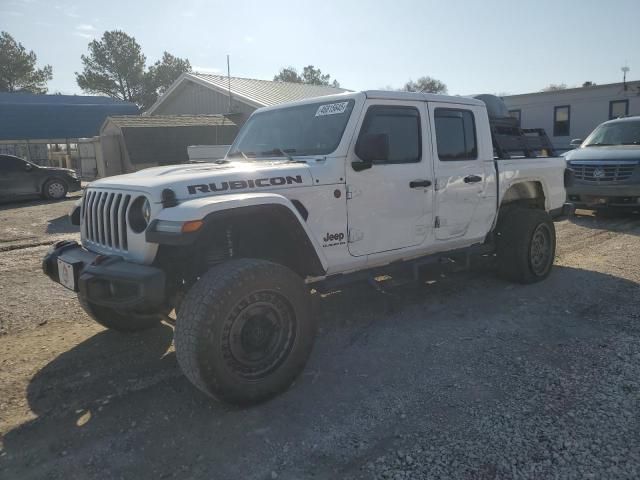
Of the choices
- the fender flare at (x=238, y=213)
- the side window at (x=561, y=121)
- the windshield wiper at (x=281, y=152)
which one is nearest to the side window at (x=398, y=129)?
the windshield wiper at (x=281, y=152)

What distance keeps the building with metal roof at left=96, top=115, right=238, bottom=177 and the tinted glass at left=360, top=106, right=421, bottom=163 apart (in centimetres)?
1230

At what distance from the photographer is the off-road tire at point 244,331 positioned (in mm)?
2883

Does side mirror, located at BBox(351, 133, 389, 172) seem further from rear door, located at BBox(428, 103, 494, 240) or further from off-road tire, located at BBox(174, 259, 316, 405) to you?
off-road tire, located at BBox(174, 259, 316, 405)

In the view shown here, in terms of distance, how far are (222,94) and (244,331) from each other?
21.2 metres

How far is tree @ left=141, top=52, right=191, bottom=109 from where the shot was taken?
5897 cm

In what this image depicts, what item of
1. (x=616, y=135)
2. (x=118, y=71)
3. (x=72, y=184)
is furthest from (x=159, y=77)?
(x=616, y=135)

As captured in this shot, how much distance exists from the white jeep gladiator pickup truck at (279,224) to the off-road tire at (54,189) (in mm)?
12123

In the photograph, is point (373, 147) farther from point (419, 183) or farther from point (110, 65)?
point (110, 65)

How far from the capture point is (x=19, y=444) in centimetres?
285

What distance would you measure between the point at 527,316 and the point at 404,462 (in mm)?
2573

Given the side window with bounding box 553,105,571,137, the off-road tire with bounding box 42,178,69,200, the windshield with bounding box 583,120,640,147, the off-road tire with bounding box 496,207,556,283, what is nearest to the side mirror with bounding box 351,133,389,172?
the off-road tire with bounding box 496,207,556,283

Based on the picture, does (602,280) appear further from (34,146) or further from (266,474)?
(34,146)

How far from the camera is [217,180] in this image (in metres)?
3.22

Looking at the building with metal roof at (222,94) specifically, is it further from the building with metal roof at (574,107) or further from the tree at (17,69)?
the tree at (17,69)
